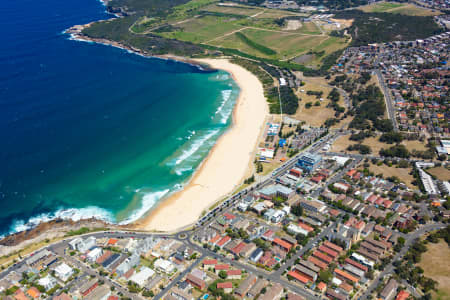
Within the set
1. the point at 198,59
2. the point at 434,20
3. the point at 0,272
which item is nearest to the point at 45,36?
the point at 198,59

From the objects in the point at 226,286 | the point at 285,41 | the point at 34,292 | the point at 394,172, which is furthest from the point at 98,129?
the point at 285,41

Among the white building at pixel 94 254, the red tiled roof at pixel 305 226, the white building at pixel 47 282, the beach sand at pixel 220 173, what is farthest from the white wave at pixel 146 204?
the red tiled roof at pixel 305 226

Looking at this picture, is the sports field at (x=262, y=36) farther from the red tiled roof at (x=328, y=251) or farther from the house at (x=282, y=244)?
the house at (x=282, y=244)

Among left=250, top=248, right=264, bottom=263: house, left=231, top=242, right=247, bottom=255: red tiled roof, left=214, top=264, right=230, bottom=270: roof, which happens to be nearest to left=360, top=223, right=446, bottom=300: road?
left=250, top=248, right=264, bottom=263: house

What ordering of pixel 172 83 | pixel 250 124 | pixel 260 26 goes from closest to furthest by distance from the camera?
1. pixel 250 124
2. pixel 172 83
3. pixel 260 26

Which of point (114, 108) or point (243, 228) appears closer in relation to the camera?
point (243, 228)

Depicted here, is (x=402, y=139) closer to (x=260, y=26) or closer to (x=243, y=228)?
(x=243, y=228)

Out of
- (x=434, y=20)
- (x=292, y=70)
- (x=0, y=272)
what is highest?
(x=434, y=20)

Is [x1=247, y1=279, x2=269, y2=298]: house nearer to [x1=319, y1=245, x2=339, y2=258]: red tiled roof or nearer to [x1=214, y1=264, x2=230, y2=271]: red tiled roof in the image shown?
[x1=214, y1=264, x2=230, y2=271]: red tiled roof
